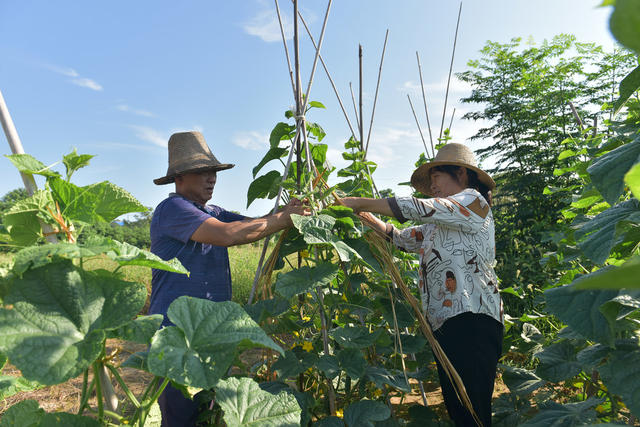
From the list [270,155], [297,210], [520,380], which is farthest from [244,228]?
[520,380]

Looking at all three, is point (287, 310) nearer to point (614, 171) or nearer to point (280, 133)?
point (280, 133)

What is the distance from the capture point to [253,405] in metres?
0.85

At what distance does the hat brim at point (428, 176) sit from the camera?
80.4 inches

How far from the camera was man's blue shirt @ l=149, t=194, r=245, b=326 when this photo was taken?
181 centimetres

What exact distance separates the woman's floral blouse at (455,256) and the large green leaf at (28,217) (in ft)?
4.18

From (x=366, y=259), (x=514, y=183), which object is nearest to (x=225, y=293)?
(x=366, y=259)

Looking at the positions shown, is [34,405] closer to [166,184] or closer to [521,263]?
[166,184]

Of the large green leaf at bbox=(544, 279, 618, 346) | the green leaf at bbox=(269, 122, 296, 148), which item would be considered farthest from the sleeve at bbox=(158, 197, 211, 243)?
the large green leaf at bbox=(544, 279, 618, 346)

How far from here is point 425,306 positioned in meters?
1.83

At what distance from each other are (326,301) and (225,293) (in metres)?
0.65

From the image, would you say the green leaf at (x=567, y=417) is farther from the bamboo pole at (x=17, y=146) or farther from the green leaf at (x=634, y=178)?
the bamboo pole at (x=17, y=146)

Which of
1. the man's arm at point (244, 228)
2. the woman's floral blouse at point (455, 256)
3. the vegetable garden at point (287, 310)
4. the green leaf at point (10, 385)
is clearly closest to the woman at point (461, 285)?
the woman's floral blouse at point (455, 256)

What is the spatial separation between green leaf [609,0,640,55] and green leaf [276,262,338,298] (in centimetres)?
118

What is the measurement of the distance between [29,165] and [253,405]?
2.10 feet
